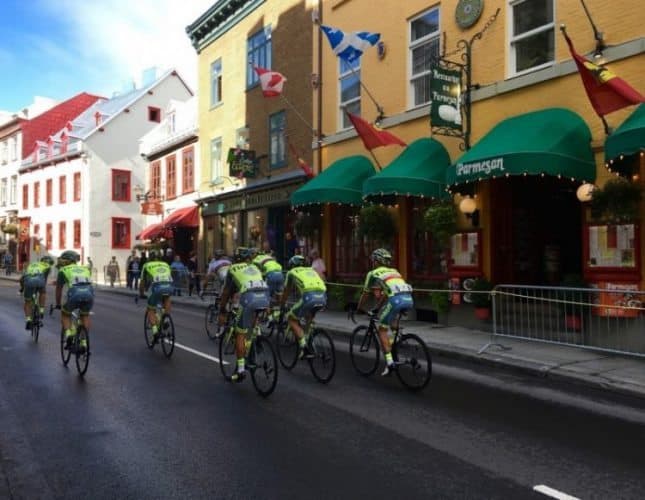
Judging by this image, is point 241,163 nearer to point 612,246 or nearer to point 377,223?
point 377,223

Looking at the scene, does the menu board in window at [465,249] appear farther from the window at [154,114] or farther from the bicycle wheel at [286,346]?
the window at [154,114]

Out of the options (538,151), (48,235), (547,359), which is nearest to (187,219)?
(538,151)

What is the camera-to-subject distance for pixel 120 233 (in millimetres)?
38562

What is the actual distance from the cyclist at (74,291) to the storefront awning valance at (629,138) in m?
7.77

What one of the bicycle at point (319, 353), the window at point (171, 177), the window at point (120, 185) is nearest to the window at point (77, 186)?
the window at point (120, 185)

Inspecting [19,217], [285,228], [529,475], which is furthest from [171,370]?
[19,217]

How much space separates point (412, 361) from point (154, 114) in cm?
3620

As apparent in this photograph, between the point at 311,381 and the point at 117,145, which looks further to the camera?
the point at 117,145

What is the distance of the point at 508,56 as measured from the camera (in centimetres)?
1227

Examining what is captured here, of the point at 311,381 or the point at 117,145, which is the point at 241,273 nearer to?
the point at 311,381

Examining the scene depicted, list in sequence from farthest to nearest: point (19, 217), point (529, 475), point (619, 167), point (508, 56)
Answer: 1. point (19, 217)
2. point (508, 56)
3. point (619, 167)
4. point (529, 475)

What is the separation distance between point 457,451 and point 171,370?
15.9 feet

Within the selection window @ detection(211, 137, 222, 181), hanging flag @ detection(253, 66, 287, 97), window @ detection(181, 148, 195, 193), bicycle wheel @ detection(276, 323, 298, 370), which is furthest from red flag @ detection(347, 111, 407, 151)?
window @ detection(181, 148, 195, 193)

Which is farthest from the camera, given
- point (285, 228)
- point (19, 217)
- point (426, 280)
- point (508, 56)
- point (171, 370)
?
point (19, 217)
